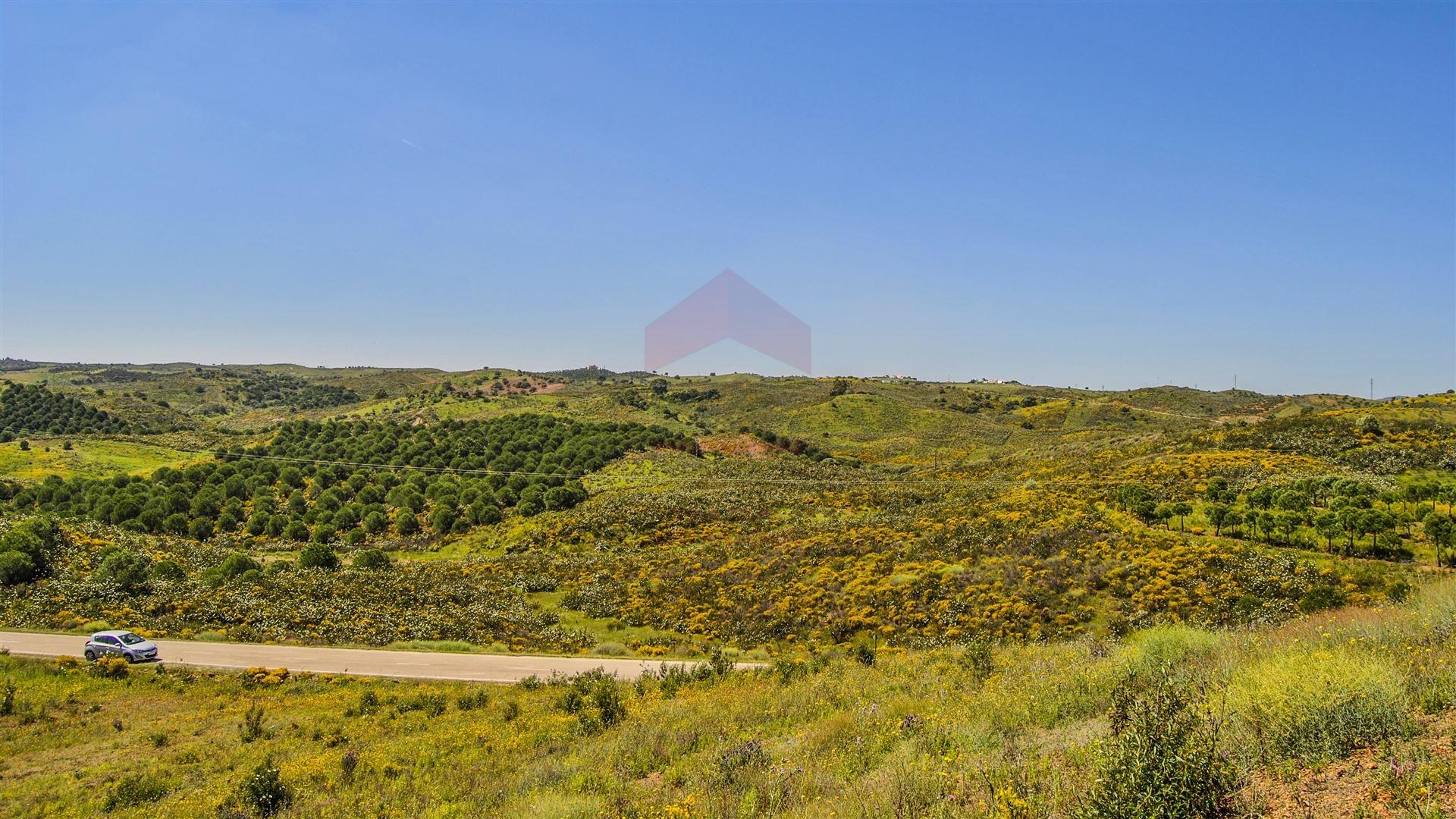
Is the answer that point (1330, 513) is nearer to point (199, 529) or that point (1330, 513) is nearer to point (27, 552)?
point (27, 552)

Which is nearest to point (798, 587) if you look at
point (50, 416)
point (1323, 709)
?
point (1323, 709)

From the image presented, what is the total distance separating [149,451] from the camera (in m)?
83.8

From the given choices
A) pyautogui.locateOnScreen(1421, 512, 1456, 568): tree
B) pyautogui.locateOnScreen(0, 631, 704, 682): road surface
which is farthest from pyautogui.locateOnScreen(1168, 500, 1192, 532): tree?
pyautogui.locateOnScreen(0, 631, 704, 682): road surface

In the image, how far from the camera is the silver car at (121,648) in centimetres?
2311

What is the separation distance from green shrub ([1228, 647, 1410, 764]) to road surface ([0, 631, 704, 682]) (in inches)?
667

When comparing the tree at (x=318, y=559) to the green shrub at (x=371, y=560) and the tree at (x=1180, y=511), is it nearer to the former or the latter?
the green shrub at (x=371, y=560)

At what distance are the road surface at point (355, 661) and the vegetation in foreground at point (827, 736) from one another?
1.91 metres

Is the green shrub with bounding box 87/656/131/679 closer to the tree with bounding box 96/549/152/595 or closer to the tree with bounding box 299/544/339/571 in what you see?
the tree with bounding box 96/549/152/595

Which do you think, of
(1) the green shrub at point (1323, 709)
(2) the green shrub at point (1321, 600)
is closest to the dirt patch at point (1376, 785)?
(1) the green shrub at point (1323, 709)

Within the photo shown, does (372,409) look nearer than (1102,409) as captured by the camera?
No

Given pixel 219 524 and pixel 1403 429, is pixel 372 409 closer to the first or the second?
pixel 219 524

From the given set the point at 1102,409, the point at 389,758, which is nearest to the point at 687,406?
the point at 1102,409

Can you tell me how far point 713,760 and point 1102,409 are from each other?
121338 millimetres

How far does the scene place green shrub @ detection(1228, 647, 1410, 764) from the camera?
6.12m
